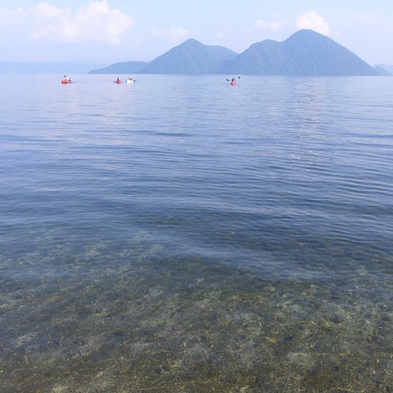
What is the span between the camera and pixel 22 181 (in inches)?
1296

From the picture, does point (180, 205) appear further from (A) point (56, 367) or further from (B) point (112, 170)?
(A) point (56, 367)

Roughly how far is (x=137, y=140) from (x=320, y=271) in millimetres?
37870

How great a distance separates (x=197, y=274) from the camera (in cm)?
1723

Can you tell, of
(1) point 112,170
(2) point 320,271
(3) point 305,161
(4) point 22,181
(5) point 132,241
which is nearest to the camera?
(2) point 320,271

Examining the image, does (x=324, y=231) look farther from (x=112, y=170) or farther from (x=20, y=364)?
(x=112, y=170)

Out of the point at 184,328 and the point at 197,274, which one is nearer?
the point at 184,328

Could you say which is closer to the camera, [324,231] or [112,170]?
[324,231]

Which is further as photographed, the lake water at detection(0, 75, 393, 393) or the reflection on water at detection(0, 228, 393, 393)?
the lake water at detection(0, 75, 393, 393)

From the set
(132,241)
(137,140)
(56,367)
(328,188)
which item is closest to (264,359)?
(56,367)

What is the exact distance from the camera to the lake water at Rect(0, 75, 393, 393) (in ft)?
37.6

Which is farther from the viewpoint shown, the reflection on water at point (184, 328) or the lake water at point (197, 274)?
the lake water at point (197, 274)

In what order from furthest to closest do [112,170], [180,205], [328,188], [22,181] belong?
[112,170] < [22,181] < [328,188] < [180,205]

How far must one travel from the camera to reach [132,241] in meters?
20.6

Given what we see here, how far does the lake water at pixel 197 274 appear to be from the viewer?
37.6 feet
